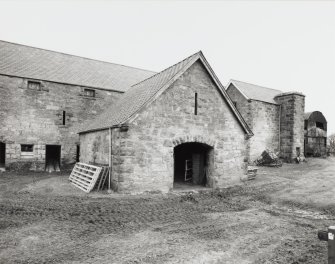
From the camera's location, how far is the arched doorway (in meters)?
14.2

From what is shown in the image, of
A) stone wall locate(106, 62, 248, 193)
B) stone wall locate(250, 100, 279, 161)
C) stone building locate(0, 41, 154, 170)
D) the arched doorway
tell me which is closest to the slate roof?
stone wall locate(106, 62, 248, 193)

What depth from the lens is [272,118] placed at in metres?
27.2

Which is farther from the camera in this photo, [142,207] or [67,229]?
[142,207]

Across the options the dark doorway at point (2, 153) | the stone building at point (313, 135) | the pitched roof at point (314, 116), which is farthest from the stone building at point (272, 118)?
the dark doorway at point (2, 153)

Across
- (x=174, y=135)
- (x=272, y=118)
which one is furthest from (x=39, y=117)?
(x=272, y=118)

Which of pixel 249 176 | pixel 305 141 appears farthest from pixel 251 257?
pixel 305 141

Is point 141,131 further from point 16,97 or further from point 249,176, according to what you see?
point 16,97

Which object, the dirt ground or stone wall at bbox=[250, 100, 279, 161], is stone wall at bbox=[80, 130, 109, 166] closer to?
the dirt ground

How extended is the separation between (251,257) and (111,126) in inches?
322

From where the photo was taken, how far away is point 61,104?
65.5ft

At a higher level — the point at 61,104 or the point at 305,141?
the point at 61,104

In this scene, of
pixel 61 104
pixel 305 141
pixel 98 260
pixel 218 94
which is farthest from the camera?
pixel 305 141

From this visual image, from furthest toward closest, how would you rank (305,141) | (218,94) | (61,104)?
(305,141) < (61,104) < (218,94)

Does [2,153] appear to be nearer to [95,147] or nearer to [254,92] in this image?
[95,147]
